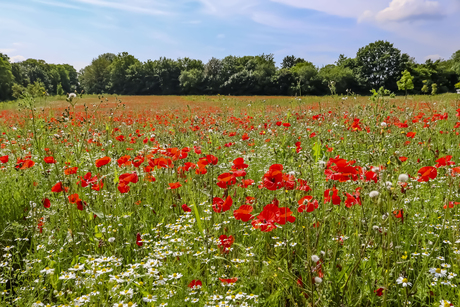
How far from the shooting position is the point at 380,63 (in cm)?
6272

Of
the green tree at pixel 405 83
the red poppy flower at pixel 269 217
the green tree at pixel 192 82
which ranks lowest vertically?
the red poppy flower at pixel 269 217

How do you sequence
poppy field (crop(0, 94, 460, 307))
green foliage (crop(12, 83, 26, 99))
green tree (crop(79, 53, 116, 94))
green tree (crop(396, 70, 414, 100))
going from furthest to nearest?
green tree (crop(79, 53, 116, 94)), green tree (crop(396, 70, 414, 100)), green foliage (crop(12, 83, 26, 99)), poppy field (crop(0, 94, 460, 307))

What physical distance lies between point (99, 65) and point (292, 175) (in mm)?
98867

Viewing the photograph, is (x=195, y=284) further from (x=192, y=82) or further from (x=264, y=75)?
(x=192, y=82)

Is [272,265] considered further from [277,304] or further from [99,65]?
[99,65]

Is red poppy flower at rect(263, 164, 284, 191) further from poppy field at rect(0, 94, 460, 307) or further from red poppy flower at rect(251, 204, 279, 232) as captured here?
red poppy flower at rect(251, 204, 279, 232)

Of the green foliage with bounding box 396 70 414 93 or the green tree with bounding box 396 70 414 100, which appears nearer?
the green tree with bounding box 396 70 414 100

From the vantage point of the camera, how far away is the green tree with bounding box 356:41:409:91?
61750mm

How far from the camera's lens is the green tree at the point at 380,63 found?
61.8 meters

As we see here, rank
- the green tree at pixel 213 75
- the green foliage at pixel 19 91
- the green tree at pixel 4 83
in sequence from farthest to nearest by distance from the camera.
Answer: the green tree at pixel 213 75
the green tree at pixel 4 83
the green foliage at pixel 19 91

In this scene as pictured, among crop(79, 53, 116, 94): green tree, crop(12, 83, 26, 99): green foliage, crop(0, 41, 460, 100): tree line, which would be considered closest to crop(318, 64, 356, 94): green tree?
crop(0, 41, 460, 100): tree line

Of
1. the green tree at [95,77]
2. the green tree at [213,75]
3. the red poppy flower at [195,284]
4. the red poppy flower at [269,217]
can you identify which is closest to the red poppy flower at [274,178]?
the red poppy flower at [269,217]

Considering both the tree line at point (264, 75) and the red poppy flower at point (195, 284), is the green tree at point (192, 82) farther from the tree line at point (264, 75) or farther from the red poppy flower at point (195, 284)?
the red poppy flower at point (195, 284)

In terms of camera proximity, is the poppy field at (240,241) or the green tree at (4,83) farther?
the green tree at (4,83)
